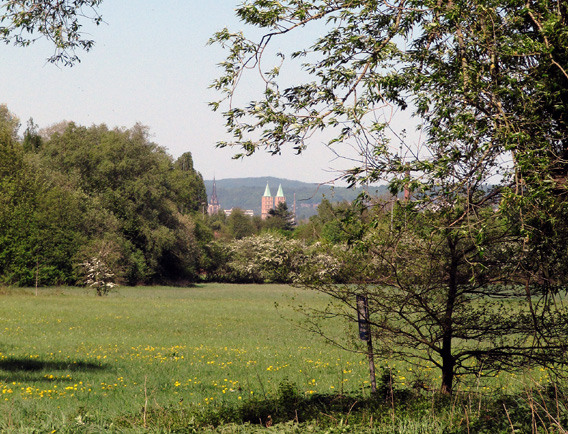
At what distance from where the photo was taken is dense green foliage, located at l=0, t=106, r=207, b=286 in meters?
46.8

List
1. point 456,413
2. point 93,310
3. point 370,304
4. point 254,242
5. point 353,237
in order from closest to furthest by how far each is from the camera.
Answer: point 353,237, point 456,413, point 370,304, point 93,310, point 254,242

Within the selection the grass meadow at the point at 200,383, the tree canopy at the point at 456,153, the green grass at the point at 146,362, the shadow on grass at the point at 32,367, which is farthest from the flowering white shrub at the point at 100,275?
the tree canopy at the point at 456,153

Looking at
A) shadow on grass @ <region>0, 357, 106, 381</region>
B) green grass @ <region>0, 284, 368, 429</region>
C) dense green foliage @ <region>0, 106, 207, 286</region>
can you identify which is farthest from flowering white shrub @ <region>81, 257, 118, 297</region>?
shadow on grass @ <region>0, 357, 106, 381</region>

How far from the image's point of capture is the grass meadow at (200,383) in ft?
21.8

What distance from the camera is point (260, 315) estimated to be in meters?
31.0

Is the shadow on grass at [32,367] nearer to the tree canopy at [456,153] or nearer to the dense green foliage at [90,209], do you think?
the tree canopy at [456,153]

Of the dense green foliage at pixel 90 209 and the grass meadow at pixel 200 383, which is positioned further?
the dense green foliage at pixel 90 209

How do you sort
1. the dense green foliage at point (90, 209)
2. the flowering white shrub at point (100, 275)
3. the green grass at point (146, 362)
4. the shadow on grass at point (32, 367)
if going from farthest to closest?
the dense green foliage at point (90, 209), the flowering white shrub at point (100, 275), the shadow on grass at point (32, 367), the green grass at point (146, 362)

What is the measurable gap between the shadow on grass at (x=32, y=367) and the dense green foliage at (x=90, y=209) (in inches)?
1243

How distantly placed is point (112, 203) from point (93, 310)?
98.8ft

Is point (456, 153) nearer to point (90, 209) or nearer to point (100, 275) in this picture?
point (100, 275)

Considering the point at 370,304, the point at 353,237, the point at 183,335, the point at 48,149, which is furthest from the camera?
the point at 48,149

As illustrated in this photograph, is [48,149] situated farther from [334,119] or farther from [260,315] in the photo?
[334,119]

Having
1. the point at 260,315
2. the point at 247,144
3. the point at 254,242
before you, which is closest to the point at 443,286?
the point at 247,144
